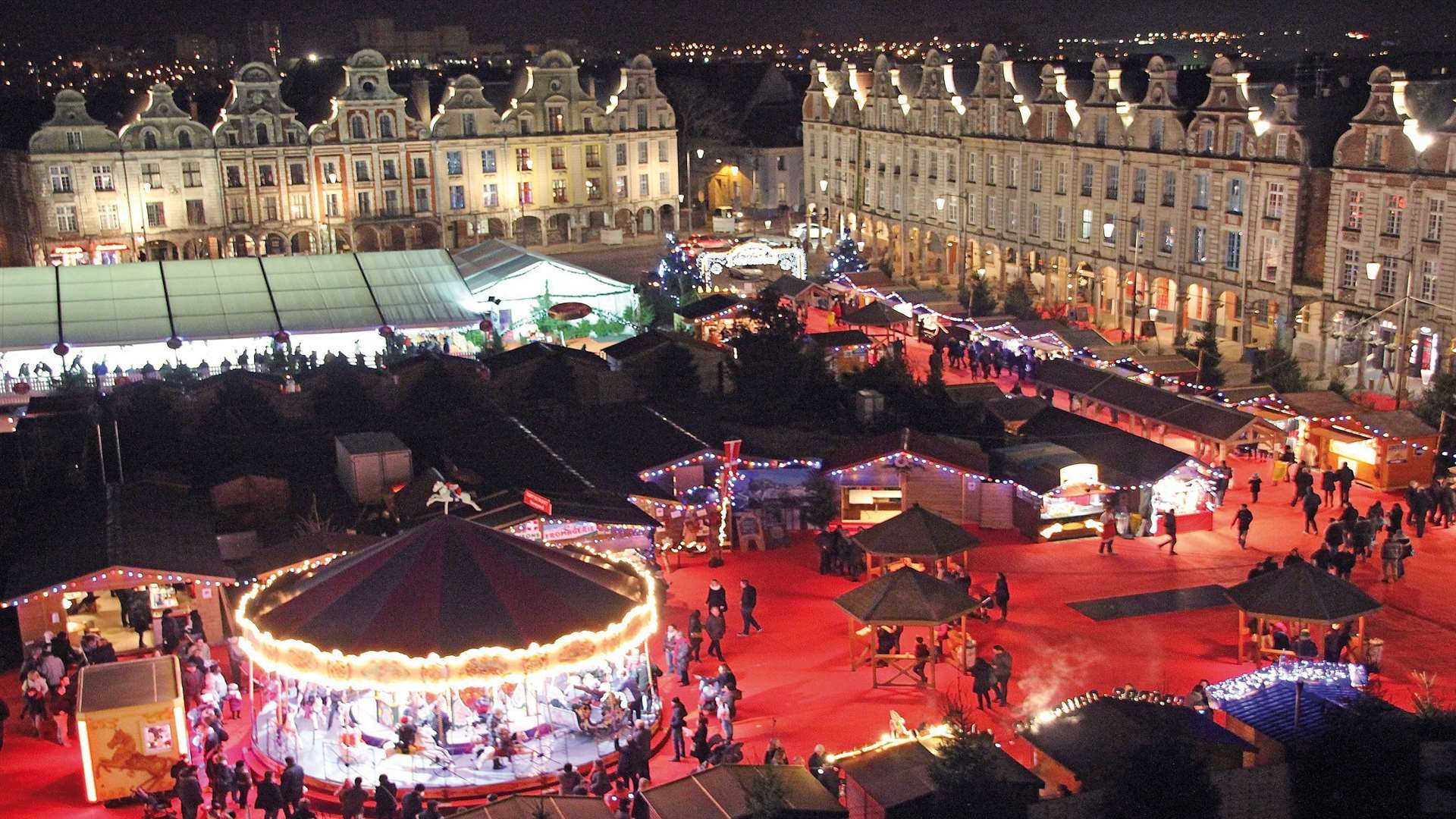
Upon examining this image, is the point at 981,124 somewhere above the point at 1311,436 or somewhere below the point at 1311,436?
above

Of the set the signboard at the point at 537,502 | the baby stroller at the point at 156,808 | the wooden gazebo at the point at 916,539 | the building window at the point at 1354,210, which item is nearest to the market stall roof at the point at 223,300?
the signboard at the point at 537,502

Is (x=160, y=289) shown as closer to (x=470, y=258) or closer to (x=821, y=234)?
(x=470, y=258)

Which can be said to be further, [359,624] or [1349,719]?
[359,624]

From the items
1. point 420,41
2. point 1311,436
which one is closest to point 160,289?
point 1311,436

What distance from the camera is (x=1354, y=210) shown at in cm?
4297

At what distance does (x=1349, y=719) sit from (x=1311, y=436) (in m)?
19.1

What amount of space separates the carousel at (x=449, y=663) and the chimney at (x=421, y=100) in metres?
51.8

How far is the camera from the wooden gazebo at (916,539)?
1013 inches

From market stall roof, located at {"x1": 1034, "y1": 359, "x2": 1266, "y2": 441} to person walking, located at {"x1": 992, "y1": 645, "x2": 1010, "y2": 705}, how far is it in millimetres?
12898

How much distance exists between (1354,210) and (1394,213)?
1.33 metres

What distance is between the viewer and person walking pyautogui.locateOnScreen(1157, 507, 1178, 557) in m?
28.1

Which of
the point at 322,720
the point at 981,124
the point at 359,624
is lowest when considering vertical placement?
the point at 322,720

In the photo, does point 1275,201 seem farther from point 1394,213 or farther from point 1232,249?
point 1394,213

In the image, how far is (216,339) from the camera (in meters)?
43.7
